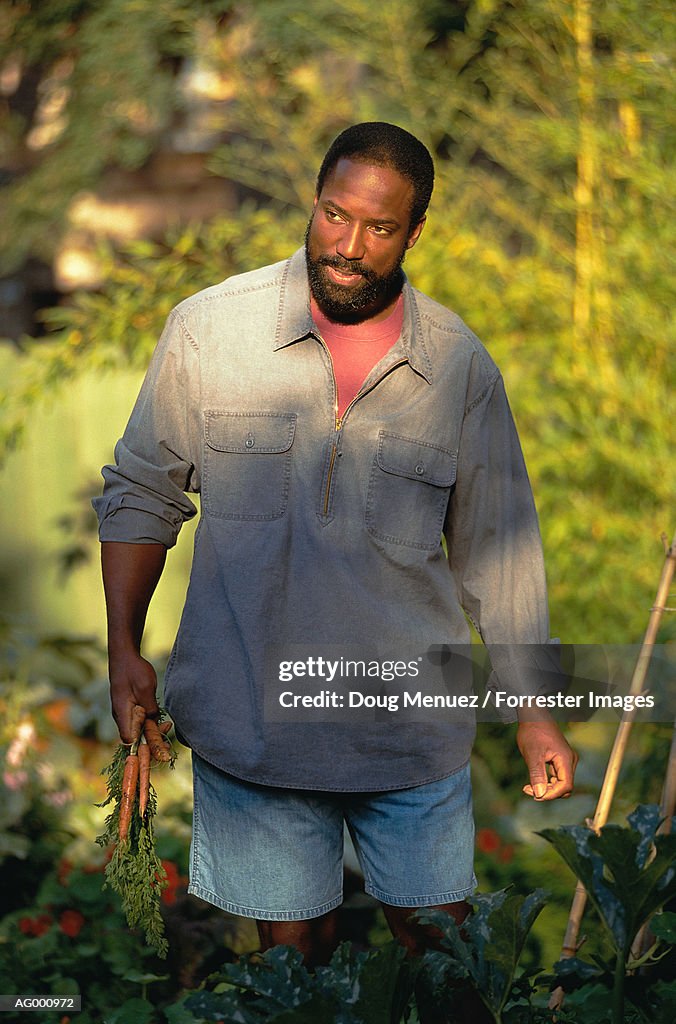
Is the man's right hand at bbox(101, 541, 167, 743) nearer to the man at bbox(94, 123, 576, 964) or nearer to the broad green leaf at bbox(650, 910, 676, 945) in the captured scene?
the man at bbox(94, 123, 576, 964)

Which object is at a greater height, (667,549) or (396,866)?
(667,549)

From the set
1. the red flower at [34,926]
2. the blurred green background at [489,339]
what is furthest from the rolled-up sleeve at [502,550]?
the red flower at [34,926]

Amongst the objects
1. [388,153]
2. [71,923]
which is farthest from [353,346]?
[71,923]

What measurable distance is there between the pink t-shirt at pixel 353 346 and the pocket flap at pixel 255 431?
95 mm

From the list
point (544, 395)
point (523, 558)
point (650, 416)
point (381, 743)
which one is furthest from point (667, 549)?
point (544, 395)

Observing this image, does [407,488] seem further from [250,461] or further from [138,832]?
[138,832]

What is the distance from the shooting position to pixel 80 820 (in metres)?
3.47

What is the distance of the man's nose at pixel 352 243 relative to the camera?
1.79 metres

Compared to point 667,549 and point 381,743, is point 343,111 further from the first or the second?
point 381,743

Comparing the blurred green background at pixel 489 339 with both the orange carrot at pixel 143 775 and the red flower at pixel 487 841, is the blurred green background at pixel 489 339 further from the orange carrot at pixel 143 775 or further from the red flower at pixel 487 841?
the orange carrot at pixel 143 775

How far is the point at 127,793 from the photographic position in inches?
70.8

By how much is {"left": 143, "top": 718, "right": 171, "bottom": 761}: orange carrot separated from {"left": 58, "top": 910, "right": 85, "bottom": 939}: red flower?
118 cm

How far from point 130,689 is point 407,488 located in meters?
0.51

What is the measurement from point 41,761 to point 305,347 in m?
2.05
